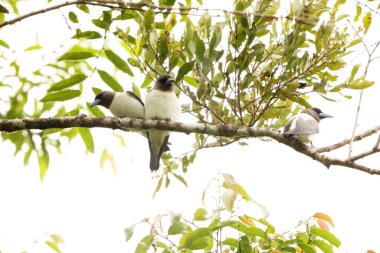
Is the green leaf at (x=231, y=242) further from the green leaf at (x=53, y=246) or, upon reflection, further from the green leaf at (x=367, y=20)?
the green leaf at (x=367, y=20)

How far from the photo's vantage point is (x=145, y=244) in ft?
9.09

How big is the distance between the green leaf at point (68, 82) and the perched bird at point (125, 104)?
83 centimetres

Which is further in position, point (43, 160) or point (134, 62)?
point (43, 160)

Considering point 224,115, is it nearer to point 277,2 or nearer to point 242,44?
point 242,44

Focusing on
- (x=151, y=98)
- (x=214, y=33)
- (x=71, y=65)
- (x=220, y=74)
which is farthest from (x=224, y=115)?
(x=71, y=65)

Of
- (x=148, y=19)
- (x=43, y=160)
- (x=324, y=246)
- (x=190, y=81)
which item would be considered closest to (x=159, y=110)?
(x=190, y=81)

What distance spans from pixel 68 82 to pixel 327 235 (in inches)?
71.0

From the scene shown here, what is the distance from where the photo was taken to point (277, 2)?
11.1 feet

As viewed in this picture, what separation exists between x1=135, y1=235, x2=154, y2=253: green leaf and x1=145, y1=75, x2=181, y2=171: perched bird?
1.62m

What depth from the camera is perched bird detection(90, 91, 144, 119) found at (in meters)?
4.54

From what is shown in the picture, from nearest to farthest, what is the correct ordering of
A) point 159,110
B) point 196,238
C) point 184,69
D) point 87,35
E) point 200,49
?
point 196,238 < point 200,49 < point 184,69 < point 87,35 < point 159,110

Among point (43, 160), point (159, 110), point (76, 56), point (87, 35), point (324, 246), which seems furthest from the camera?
point (159, 110)

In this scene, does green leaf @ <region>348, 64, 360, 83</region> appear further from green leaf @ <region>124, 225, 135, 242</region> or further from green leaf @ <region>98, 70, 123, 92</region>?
green leaf @ <region>124, 225, 135, 242</region>

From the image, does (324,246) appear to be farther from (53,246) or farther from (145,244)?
(53,246)
